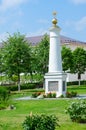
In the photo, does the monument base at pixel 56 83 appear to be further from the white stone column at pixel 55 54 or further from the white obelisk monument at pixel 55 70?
the white stone column at pixel 55 54

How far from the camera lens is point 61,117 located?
16438mm

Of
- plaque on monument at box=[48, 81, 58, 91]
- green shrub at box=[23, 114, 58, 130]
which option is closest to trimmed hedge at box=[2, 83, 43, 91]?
plaque on monument at box=[48, 81, 58, 91]

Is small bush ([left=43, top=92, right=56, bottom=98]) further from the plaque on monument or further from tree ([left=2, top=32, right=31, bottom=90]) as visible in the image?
tree ([left=2, top=32, right=31, bottom=90])

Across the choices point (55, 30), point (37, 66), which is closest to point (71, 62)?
point (37, 66)

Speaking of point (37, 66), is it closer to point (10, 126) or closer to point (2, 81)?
point (2, 81)

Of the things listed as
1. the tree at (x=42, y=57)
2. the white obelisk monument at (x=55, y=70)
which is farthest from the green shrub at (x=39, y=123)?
the tree at (x=42, y=57)

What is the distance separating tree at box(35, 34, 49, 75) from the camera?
2078 inches

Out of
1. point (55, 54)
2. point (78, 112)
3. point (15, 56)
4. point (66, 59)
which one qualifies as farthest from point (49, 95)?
point (66, 59)

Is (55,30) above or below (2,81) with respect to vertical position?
above

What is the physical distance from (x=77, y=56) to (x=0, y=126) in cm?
5122

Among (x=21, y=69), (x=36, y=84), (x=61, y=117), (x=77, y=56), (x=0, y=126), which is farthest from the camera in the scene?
(x=77, y=56)

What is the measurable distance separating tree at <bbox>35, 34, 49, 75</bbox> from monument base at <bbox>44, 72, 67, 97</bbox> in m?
19.4

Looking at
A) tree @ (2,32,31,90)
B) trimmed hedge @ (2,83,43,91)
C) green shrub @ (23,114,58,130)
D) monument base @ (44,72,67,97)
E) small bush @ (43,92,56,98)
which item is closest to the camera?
green shrub @ (23,114,58,130)

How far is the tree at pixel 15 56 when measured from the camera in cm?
4603
